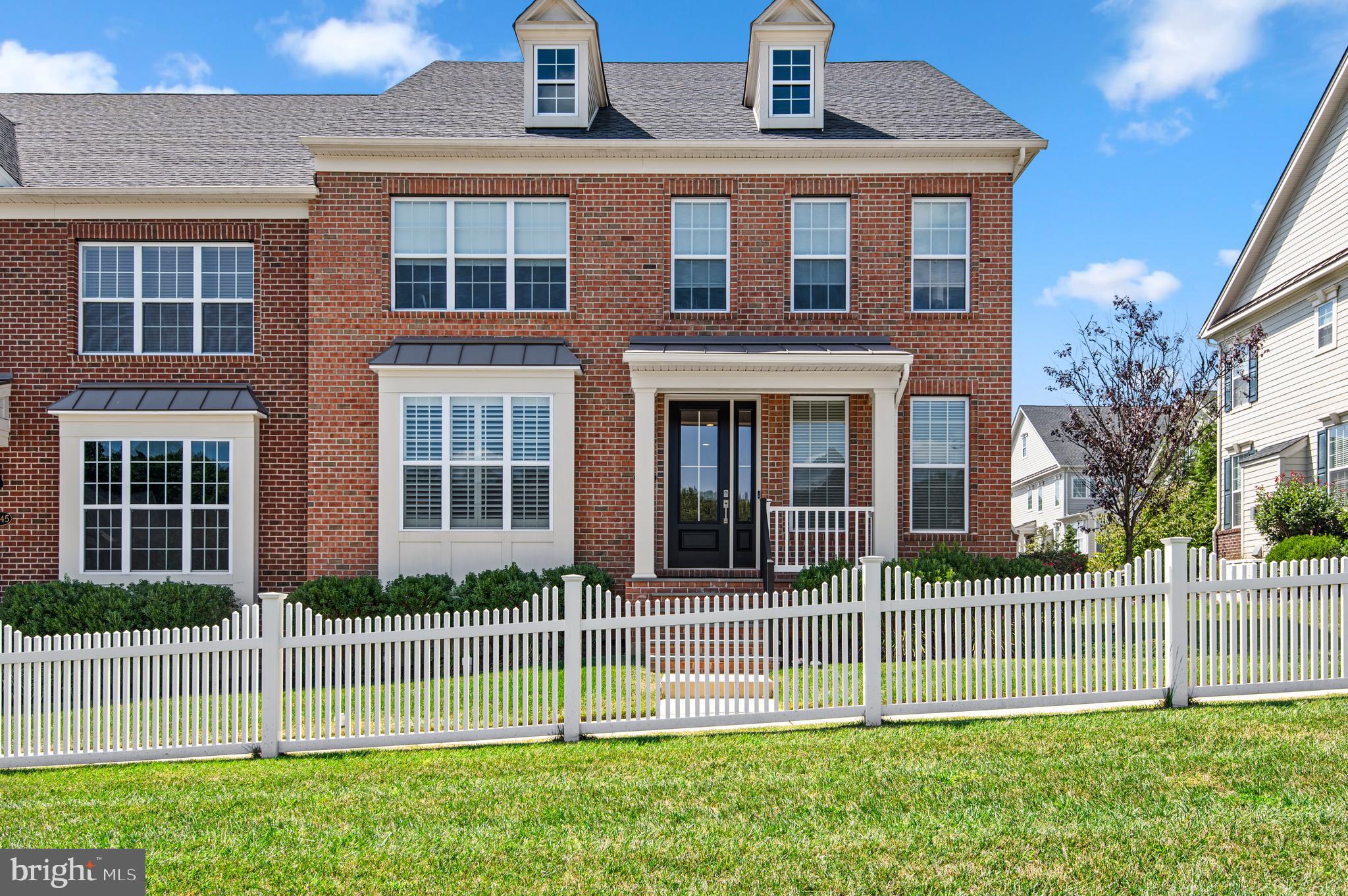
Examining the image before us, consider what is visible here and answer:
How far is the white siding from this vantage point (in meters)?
21.1

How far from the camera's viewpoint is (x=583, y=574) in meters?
14.6

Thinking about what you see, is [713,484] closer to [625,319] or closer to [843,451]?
[843,451]

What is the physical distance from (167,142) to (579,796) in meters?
14.4

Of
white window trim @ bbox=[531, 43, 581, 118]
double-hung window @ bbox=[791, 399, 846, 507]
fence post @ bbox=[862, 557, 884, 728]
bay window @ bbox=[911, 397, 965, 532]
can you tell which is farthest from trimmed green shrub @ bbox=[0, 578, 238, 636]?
bay window @ bbox=[911, 397, 965, 532]

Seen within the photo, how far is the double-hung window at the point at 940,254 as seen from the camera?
15.6 meters

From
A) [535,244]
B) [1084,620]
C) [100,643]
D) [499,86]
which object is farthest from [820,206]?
[100,643]

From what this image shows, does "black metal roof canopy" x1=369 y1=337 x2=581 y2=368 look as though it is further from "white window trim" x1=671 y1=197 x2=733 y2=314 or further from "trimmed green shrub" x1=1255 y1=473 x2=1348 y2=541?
"trimmed green shrub" x1=1255 y1=473 x2=1348 y2=541

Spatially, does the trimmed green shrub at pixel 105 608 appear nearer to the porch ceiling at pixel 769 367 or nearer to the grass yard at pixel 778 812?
the grass yard at pixel 778 812

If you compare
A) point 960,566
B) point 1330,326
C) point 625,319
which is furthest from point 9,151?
point 1330,326

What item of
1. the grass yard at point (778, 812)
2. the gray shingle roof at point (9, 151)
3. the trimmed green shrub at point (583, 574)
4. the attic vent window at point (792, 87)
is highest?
the attic vent window at point (792, 87)

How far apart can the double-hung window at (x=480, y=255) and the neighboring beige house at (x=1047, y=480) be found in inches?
1106

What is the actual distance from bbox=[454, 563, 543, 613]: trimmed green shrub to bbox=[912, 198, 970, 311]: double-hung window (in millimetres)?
6498

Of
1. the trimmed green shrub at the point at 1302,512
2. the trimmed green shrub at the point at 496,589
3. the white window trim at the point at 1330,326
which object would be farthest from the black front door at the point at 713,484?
the white window trim at the point at 1330,326

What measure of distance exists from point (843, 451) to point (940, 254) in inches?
120
